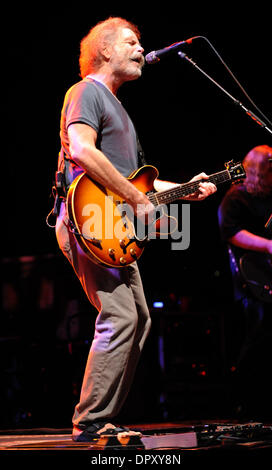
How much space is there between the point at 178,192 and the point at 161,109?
4186mm

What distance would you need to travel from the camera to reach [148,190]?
3.09 meters

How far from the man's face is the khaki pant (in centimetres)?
96

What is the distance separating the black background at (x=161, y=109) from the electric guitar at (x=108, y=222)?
317cm

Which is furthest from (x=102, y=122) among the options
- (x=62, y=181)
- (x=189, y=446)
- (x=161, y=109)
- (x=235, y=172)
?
(x=161, y=109)

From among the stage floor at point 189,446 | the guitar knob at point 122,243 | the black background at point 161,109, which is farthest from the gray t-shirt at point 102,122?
the black background at point 161,109

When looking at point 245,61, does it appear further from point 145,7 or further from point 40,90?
point 40,90

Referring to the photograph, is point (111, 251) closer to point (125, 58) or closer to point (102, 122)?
point (102, 122)

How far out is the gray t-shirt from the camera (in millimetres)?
2834


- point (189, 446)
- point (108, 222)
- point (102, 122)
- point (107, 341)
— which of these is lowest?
point (189, 446)

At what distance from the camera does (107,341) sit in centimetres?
271

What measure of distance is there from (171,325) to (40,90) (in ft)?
10.6

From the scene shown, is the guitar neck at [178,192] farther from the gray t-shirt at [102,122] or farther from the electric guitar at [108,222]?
the gray t-shirt at [102,122]
